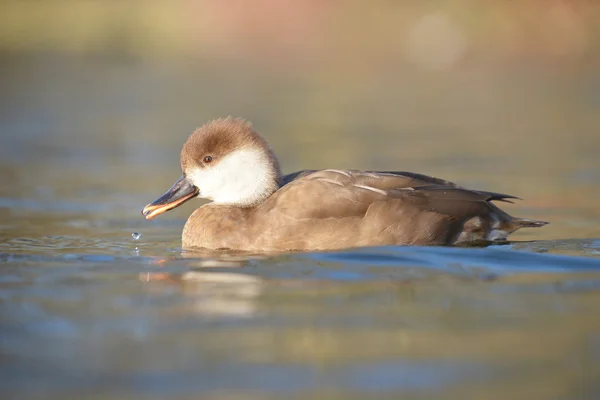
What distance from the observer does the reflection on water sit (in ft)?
Result: 17.1

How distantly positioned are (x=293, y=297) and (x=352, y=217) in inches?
61.3

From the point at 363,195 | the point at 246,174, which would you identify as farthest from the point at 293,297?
the point at 246,174

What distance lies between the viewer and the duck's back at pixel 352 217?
794cm

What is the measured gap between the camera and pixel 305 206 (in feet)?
26.1

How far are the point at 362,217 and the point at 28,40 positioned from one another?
696 inches

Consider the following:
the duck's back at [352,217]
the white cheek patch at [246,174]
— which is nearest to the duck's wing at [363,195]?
the duck's back at [352,217]

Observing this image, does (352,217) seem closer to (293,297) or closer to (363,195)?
(363,195)

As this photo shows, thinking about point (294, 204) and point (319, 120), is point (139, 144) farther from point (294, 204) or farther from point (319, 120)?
point (294, 204)

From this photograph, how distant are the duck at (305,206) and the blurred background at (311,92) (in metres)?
1.05

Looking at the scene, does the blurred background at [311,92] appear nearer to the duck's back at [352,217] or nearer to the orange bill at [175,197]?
the duck's back at [352,217]

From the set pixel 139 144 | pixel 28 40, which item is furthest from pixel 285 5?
pixel 139 144

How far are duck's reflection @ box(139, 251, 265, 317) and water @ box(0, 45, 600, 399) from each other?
0.07 ft

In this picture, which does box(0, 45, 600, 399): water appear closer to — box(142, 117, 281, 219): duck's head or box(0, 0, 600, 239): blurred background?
box(0, 0, 600, 239): blurred background

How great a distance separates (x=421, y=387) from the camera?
489 cm
